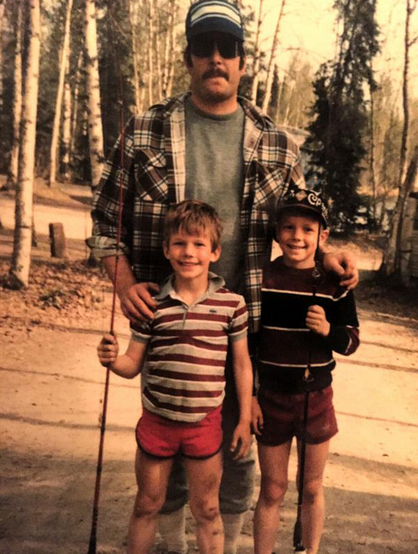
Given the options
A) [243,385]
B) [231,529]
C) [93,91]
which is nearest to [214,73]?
[243,385]

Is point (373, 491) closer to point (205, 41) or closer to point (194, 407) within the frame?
point (194, 407)

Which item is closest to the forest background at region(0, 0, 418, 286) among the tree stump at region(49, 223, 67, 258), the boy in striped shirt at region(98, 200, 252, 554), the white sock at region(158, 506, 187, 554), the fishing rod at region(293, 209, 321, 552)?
the tree stump at region(49, 223, 67, 258)

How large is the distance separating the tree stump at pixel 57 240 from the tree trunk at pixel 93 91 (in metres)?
0.59

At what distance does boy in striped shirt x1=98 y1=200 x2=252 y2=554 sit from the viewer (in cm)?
167

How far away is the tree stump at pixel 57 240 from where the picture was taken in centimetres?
561

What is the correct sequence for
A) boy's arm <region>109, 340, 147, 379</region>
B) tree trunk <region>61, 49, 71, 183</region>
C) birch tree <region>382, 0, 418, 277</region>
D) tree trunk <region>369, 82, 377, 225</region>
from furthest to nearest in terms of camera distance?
birch tree <region>382, 0, 418, 277</region>
tree trunk <region>61, 49, 71, 183</region>
tree trunk <region>369, 82, 377, 225</region>
boy's arm <region>109, 340, 147, 379</region>

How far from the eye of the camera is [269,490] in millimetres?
1968

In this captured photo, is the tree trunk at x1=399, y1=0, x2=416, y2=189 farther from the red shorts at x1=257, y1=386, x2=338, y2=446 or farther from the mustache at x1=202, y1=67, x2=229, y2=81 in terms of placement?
the red shorts at x1=257, y1=386, x2=338, y2=446

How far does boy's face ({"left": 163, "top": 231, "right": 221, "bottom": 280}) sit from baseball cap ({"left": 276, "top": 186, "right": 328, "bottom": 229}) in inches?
13.0

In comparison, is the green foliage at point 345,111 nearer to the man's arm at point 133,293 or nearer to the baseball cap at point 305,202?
the baseball cap at point 305,202

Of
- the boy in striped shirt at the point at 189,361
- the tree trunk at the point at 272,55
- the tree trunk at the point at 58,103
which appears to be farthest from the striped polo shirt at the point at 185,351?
the tree trunk at the point at 58,103

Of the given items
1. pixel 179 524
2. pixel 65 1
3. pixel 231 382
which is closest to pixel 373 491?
pixel 179 524

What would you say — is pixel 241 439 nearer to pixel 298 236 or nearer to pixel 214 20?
pixel 298 236

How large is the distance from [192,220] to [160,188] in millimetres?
235
